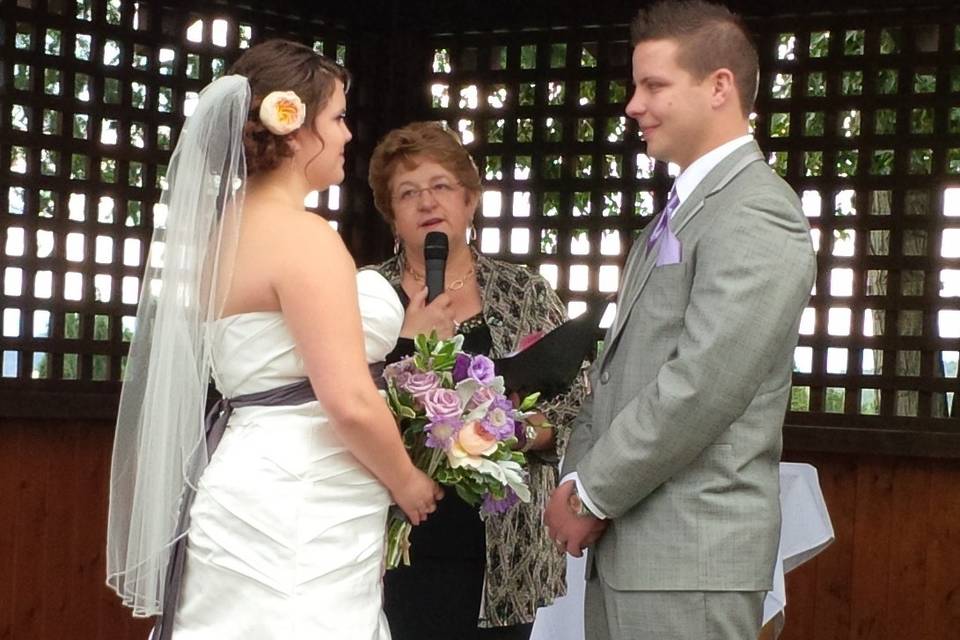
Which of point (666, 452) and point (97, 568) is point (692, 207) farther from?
point (97, 568)

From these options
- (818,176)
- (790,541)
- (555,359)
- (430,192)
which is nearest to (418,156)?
(430,192)

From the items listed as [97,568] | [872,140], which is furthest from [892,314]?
[97,568]

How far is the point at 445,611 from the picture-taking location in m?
3.16

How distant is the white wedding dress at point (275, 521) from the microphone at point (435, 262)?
1.86ft

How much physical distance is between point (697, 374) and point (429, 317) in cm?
84

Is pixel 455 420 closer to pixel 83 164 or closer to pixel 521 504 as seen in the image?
pixel 521 504

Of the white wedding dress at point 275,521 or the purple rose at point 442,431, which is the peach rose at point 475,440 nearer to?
the purple rose at point 442,431

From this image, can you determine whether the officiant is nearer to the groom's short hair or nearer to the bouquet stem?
the bouquet stem

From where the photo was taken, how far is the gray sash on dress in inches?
98.2

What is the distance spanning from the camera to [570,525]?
98.8 inches

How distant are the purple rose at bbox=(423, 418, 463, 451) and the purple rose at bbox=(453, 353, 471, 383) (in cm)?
10

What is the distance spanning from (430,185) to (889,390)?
204cm

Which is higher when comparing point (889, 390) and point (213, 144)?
point (213, 144)

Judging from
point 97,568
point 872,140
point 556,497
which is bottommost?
point 97,568
